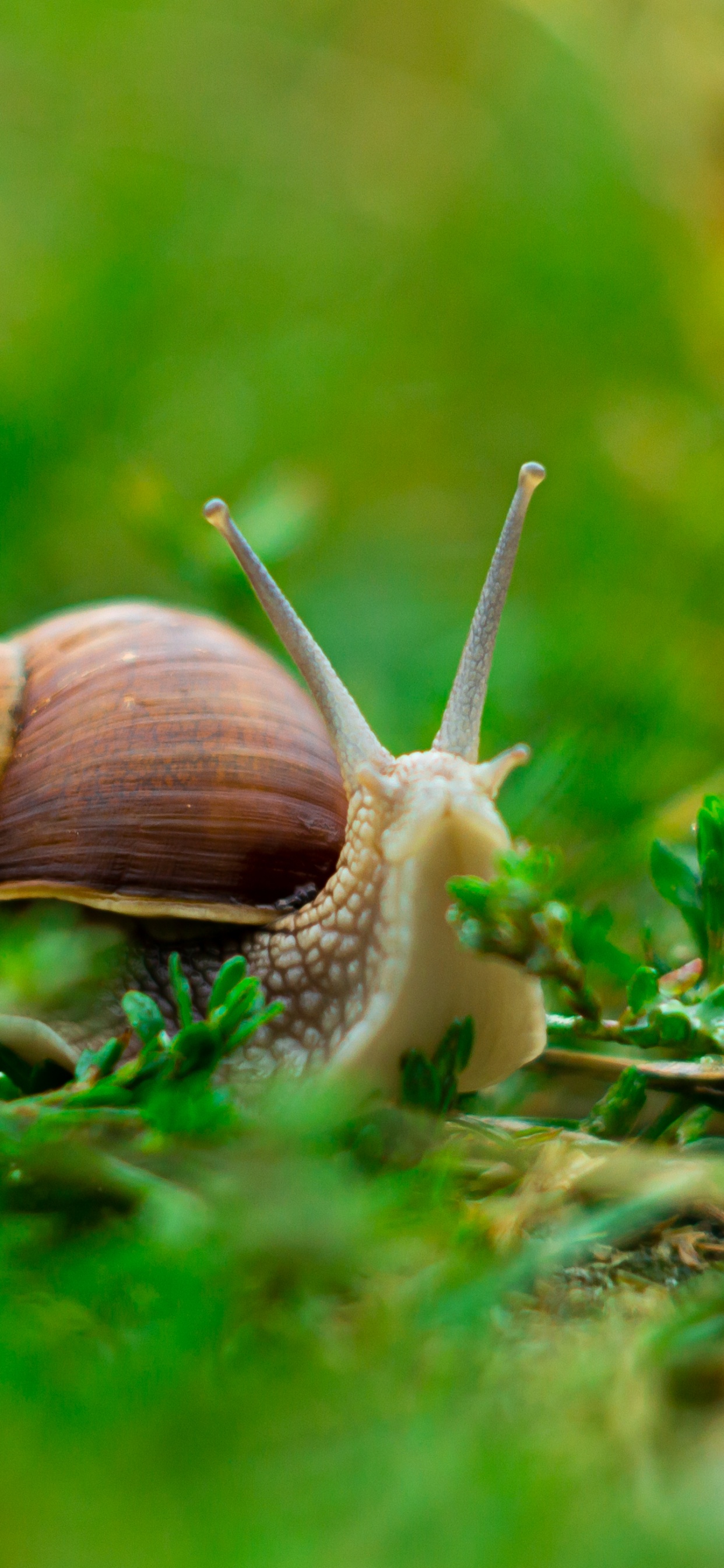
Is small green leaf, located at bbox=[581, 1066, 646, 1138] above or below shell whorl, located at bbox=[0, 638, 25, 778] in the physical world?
above

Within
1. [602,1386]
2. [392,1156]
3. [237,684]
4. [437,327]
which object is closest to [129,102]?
[437,327]

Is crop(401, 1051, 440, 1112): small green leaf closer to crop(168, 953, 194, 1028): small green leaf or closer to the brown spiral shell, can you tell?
crop(168, 953, 194, 1028): small green leaf

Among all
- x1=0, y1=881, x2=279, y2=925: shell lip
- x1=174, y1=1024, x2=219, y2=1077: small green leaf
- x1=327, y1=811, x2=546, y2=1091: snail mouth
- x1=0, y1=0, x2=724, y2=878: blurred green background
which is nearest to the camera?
x1=174, y1=1024, x2=219, y2=1077: small green leaf

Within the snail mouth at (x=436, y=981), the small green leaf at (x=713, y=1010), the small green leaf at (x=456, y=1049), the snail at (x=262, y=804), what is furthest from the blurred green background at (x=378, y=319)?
the small green leaf at (x=713, y=1010)

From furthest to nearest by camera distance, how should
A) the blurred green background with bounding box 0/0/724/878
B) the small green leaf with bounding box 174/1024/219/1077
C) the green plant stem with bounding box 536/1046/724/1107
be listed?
the blurred green background with bounding box 0/0/724/878, the green plant stem with bounding box 536/1046/724/1107, the small green leaf with bounding box 174/1024/219/1077

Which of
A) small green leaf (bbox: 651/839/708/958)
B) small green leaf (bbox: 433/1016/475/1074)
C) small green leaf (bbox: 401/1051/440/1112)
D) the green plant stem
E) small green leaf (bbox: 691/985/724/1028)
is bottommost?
small green leaf (bbox: 401/1051/440/1112)

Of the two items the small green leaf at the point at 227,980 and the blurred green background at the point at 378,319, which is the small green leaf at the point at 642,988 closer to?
the small green leaf at the point at 227,980

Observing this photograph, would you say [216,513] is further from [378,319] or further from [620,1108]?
[378,319]

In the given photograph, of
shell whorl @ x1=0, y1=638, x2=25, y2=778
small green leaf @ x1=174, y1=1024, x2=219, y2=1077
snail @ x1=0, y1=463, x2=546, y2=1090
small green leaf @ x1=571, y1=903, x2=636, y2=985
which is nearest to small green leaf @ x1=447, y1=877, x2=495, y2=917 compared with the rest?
small green leaf @ x1=571, y1=903, x2=636, y2=985
